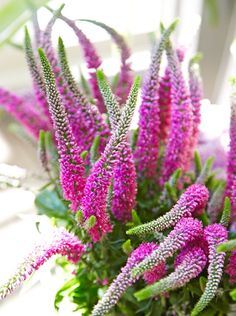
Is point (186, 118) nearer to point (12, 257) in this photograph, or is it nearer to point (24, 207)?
point (12, 257)

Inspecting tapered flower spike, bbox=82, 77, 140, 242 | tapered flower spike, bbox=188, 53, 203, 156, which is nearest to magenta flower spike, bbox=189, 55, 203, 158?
tapered flower spike, bbox=188, 53, 203, 156

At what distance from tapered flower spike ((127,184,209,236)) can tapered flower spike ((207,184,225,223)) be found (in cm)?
5

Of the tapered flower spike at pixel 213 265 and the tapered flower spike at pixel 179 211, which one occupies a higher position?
the tapered flower spike at pixel 179 211

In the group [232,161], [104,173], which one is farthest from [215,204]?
[104,173]

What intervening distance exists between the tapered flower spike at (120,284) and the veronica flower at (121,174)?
5cm

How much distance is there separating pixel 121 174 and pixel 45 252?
3.2 inches

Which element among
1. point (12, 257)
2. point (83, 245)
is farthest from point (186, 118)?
point (12, 257)

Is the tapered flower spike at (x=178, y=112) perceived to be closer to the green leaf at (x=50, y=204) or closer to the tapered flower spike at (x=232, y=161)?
the tapered flower spike at (x=232, y=161)

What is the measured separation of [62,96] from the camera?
0.46 m

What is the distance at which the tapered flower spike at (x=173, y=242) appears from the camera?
359 millimetres

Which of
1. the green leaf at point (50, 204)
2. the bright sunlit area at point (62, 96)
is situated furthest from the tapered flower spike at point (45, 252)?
the green leaf at point (50, 204)

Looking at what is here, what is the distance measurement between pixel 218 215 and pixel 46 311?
18cm

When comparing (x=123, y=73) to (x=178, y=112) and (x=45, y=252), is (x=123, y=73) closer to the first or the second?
(x=178, y=112)

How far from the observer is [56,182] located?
1.77 ft
